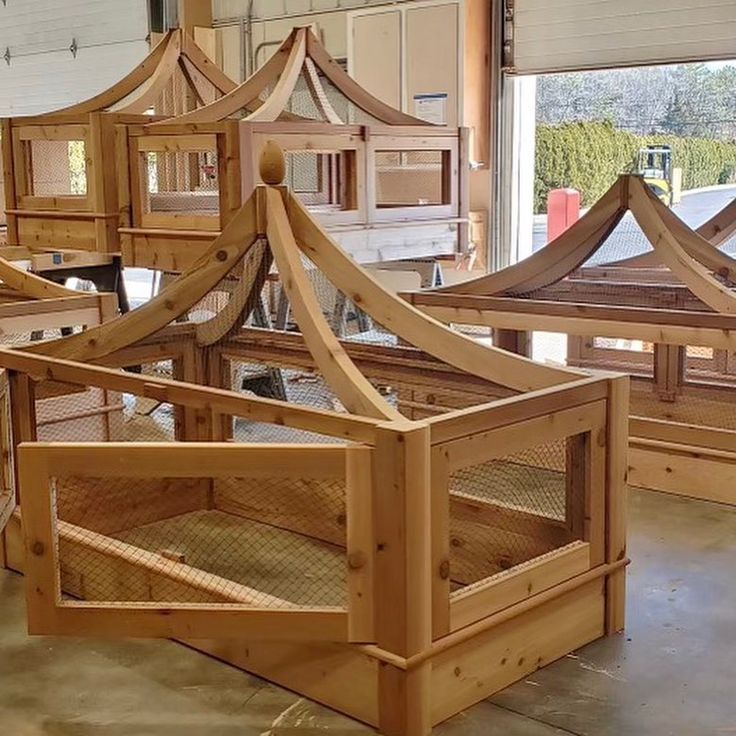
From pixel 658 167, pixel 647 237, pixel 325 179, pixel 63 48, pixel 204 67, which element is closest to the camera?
pixel 647 237

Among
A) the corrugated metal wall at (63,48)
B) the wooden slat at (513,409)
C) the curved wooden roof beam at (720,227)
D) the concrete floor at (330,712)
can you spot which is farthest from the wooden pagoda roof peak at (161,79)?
the corrugated metal wall at (63,48)

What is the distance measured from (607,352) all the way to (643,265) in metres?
0.46

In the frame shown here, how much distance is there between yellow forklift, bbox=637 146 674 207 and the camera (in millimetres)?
7672

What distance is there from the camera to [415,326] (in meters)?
3.17

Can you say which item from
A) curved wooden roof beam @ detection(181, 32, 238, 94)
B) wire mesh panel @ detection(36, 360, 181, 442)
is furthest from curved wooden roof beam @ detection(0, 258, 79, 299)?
curved wooden roof beam @ detection(181, 32, 238, 94)

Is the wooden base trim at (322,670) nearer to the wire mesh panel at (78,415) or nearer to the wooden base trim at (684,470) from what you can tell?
the wire mesh panel at (78,415)

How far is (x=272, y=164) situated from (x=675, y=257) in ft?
6.64

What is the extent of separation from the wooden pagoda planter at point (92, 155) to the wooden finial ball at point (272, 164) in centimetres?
187

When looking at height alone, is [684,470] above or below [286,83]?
below

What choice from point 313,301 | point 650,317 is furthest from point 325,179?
point 313,301

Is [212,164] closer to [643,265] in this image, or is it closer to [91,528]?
[643,265]

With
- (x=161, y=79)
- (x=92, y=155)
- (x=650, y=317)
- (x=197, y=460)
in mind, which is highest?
(x=161, y=79)

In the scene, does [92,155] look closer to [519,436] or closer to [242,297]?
[242,297]

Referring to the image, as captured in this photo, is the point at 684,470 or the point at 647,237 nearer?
the point at 684,470
